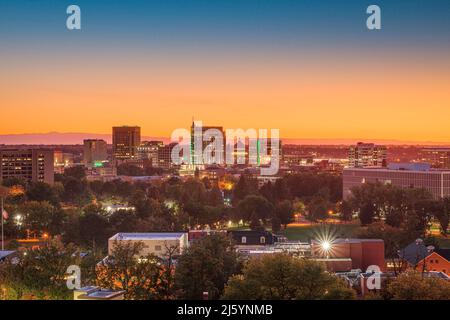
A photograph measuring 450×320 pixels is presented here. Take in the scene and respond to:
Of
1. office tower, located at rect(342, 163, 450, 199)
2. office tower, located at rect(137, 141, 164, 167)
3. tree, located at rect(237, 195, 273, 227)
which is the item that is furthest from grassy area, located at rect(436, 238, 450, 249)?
office tower, located at rect(137, 141, 164, 167)

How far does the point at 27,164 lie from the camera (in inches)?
2178

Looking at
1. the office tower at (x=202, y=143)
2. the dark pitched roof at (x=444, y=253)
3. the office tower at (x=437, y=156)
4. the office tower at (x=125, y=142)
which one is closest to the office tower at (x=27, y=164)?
the office tower at (x=202, y=143)

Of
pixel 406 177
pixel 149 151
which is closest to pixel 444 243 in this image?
pixel 406 177

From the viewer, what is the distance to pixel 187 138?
9650cm

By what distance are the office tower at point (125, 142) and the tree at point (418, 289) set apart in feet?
349

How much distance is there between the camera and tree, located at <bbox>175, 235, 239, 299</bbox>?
13.0m

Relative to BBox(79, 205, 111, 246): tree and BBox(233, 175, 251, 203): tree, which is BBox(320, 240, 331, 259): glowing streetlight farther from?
BBox(233, 175, 251, 203): tree

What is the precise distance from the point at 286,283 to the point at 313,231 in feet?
60.7

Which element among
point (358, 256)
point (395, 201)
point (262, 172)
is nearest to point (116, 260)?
point (358, 256)

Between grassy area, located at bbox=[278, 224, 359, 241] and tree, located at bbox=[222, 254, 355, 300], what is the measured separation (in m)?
15.7

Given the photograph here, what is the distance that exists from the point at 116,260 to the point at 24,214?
52.1ft

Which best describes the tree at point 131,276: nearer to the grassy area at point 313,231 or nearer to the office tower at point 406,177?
the grassy area at point 313,231

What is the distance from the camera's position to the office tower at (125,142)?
117 m
